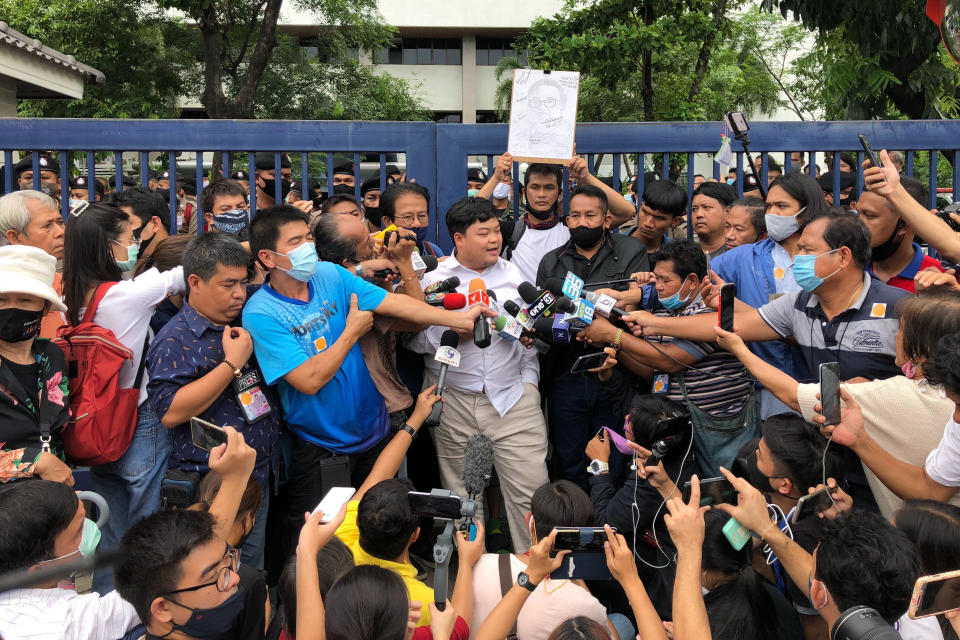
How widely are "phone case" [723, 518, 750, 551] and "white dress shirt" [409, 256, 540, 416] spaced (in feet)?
6.35

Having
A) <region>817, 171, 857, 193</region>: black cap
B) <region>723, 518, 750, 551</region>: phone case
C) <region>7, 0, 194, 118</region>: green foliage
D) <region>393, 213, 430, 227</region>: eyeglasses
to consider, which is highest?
<region>7, 0, 194, 118</region>: green foliage

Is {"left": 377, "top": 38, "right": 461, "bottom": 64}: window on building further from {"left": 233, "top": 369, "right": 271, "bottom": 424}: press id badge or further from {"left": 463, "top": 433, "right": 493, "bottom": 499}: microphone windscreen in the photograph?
{"left": 233, "top": 369, "right": 271, "bottom": 424}: press id badge

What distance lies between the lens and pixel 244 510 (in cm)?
346

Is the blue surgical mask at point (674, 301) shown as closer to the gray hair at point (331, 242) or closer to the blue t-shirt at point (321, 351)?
the blue t-shirt at point (321, 351)

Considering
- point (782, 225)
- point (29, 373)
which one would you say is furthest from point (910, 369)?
point (29, 373)

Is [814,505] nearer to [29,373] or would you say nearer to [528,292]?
[528,292]

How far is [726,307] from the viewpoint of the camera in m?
3.88

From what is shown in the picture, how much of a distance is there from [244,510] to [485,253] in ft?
6.58

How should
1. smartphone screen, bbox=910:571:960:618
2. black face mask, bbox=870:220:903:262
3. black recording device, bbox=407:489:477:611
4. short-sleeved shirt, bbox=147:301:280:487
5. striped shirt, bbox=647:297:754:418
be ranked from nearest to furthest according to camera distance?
smartphone screen, bbox=910:571:960:618, black recording device, bbox=407:489:477:611, short-sleeved shirt, bbox=147:301:280:487, striped shirt, bbox=647:297:754:418, black face mask, bbox=870:220:903:262

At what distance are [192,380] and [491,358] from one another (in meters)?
1.62

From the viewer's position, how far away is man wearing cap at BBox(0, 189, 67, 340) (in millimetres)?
4332

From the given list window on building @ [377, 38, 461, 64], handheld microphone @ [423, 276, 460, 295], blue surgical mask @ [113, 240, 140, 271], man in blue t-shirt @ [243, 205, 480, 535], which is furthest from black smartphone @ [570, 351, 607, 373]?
window on building @ [377, 38, 461, 64]

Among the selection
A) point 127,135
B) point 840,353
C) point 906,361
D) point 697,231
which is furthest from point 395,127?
point 906,361

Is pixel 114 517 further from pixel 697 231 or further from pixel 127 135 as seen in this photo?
pixel 697 231
